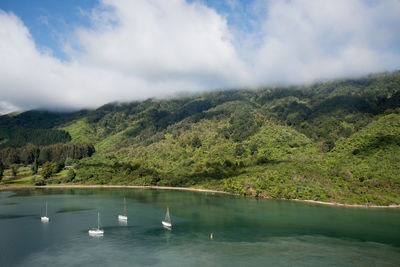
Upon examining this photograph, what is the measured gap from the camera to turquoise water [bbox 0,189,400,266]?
51.9 metres

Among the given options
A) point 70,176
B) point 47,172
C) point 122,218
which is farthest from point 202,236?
point 47,172

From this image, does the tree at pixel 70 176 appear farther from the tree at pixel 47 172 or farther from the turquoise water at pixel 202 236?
the turquoise water at pixel 202 236

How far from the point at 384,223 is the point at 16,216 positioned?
10241cm

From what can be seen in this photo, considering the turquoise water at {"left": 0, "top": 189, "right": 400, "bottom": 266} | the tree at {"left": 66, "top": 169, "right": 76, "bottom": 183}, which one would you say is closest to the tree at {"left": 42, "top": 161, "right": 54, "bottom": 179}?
the tree at {"left": 66, "top": 169, "right": 76, "bottom": 183}

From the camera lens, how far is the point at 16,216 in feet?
273

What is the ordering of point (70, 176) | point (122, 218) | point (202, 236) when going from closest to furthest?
1. point (202, 236)
2. point (122, 218)
3. point (70, 176)

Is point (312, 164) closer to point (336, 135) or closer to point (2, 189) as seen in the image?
point (336, 135)

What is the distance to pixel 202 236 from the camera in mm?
65688

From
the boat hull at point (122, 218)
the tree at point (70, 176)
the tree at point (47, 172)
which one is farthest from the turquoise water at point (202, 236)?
the tree at point (47, 172)

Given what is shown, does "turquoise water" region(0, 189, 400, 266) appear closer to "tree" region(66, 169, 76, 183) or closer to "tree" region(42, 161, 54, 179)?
"tree" region(66, 169, 76, 183)

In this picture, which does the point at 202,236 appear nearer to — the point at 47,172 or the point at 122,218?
the point at 122,218

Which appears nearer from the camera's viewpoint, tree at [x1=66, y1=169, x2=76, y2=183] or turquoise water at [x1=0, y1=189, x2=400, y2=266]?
turquoise water at [x1=0, y1=189, x2=400, y2=266]

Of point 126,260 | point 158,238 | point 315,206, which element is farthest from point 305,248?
point 315,206

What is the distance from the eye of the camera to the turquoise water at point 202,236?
170 ft
